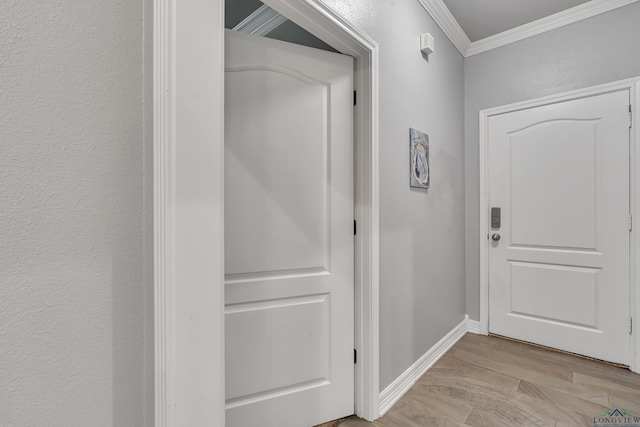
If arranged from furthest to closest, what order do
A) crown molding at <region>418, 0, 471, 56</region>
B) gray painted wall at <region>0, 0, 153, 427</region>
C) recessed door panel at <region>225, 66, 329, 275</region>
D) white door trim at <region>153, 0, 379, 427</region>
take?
crown molding at <region>418, 0, 471, 56</region>
recessed door panel at <region>225, 66, 329, 275</region>
white door trim at <region>153, 0, 379, 427</region>
gray painted wall at <region>0, 0, 153, 427</region>

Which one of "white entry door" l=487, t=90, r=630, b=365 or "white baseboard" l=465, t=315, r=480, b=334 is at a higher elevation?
"white entry door" l=487, t=90, r=630, b=365

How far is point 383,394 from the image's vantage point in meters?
1.76

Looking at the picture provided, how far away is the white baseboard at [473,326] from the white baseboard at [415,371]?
0.14m

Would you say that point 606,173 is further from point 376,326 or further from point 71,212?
point 71,212

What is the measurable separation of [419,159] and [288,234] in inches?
46.8

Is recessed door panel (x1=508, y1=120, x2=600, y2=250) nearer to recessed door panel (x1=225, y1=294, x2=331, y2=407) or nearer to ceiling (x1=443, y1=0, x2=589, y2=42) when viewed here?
ceiling (x1=443, y1=0, x2=589, y2=42)

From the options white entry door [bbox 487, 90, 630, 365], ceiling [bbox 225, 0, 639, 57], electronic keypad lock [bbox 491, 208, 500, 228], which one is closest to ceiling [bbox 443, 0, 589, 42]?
ceiling [bbox 225, 0, 639, 57]

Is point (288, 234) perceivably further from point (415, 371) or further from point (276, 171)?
point (415, 371)

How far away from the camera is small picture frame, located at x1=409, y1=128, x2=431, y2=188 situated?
209 cm

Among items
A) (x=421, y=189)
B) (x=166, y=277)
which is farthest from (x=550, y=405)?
(x=166, y=277)

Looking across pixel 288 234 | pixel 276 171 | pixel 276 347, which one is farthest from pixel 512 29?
pixel 276 347

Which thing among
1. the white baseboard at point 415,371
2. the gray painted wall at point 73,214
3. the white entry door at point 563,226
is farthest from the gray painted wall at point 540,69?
the gray painted wall at point 73,214

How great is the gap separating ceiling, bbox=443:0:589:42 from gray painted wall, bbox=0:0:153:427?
8.24 ft

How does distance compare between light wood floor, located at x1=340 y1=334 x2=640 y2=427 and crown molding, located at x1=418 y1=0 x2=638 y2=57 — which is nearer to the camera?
light wood floor, located at x1=340 y1=334 x2=640 y2=427
